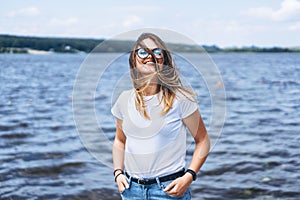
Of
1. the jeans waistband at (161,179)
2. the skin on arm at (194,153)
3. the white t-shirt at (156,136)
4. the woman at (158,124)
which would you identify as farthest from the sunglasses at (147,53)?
the jeans waistband at (161,179)

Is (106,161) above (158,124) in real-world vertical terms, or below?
below

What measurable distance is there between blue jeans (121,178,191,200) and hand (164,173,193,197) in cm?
5

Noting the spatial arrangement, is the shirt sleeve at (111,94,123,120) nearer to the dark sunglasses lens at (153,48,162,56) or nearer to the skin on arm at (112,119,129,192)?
the skin on arm at (112,119,129,192)

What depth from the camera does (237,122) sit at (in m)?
15.2

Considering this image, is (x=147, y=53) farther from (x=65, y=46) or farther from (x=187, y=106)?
(x=65, y=46)

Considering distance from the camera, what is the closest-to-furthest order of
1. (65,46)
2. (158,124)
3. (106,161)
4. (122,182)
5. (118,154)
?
(158,124), (122,182), (118,154), (106,161), (65,46)

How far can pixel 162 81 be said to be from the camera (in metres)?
3.44

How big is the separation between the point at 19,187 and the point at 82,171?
143 centimetres

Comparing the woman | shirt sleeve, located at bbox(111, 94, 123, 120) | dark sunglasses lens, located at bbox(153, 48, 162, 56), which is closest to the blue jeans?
the woman

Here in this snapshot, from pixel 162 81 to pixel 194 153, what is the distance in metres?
0.59

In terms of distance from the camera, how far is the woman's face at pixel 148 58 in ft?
11.3

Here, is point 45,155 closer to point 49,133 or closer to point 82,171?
point 82,171

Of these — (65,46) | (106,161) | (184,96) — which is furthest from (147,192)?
(65,46)

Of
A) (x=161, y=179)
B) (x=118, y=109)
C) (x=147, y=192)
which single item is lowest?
(x=147, y=192)
